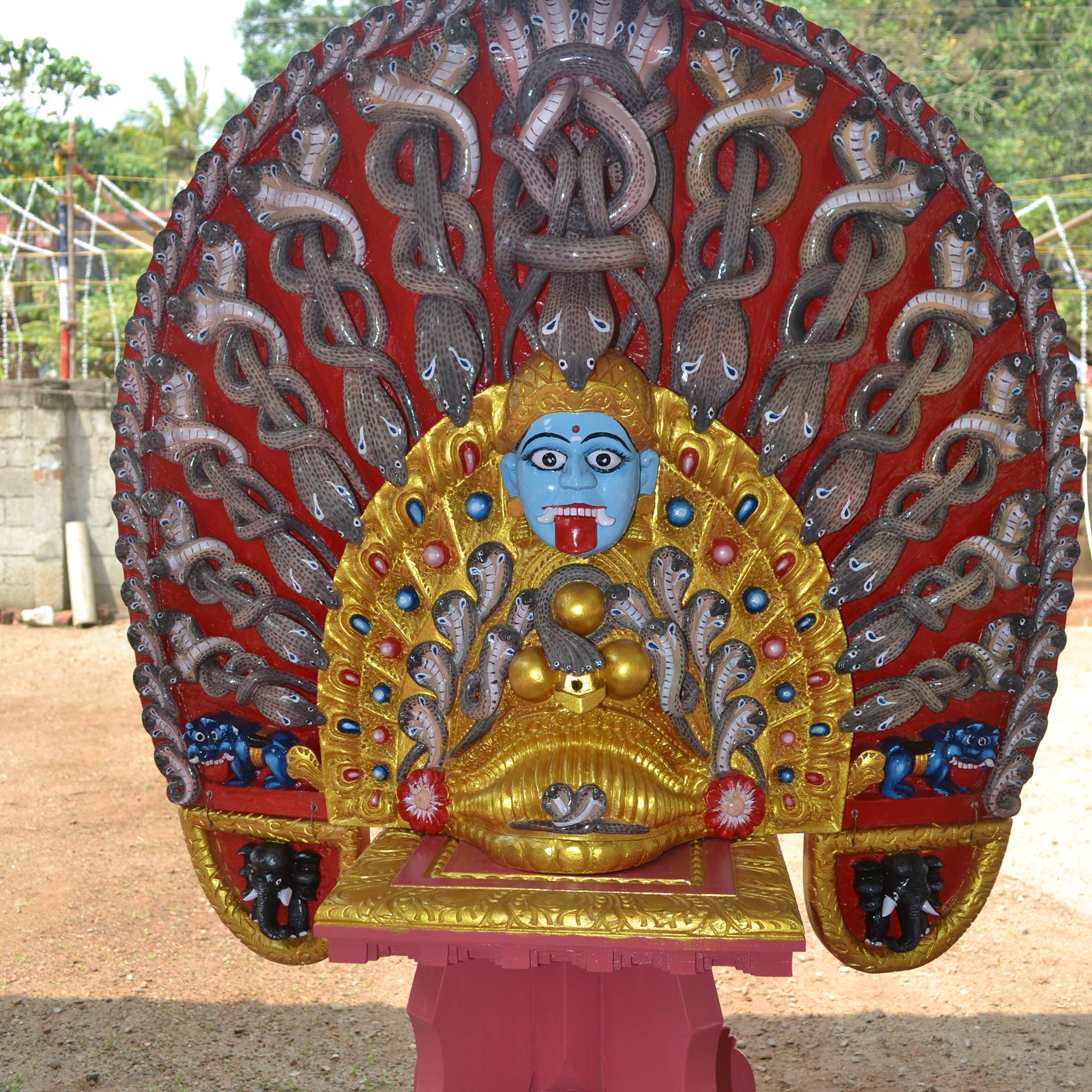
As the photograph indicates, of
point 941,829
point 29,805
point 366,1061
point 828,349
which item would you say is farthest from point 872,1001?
point 29,805

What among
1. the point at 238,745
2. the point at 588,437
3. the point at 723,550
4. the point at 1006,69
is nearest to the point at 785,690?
the point at 723,550

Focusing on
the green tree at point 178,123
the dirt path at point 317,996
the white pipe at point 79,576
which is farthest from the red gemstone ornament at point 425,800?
the green tree at point 178,123

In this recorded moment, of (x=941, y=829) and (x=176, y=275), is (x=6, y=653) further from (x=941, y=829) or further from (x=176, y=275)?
(x=941, y=829)

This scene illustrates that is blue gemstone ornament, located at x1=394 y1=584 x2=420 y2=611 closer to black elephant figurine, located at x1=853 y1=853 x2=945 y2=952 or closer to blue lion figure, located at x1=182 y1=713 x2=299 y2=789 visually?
blue lion figure, located at x1=182 y1=713 x2=299 y2=789

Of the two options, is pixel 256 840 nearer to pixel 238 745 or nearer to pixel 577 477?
pixel 238 745

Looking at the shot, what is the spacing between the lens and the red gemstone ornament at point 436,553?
2238mm

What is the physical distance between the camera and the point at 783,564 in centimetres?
220

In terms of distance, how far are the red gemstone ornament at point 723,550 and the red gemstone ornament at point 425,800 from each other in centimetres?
70

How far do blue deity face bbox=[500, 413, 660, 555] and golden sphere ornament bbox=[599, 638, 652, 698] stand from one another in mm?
212

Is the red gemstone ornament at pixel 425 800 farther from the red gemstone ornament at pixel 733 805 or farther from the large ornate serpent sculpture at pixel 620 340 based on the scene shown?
the red gemstone ornament at pixel 733 805

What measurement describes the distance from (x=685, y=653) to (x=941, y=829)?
0.69 metres

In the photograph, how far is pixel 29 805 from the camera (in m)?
6.25

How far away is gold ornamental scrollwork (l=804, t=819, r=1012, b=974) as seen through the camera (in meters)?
2.37

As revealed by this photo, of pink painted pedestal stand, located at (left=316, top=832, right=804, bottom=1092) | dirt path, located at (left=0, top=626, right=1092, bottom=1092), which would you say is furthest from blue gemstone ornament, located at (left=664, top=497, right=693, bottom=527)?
dirt path, located at (left=0, top=626, right=1092, bottom=1092)
